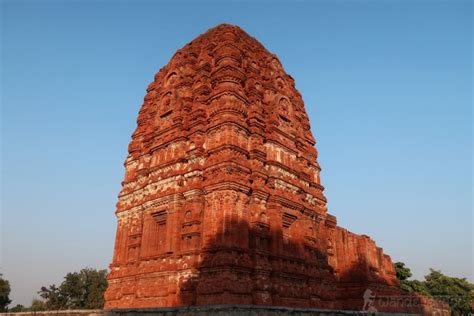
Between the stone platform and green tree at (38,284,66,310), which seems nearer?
the stone platform

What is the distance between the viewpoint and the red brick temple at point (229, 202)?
13.2m

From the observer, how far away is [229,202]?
13.3 m

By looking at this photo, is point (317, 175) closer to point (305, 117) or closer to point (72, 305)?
point (305, 117)

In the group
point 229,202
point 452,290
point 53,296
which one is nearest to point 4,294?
point 53,296

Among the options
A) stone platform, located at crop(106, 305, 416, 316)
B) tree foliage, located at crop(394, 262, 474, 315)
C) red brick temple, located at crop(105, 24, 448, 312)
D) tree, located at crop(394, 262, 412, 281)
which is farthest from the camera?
tree foliage, located at crop(394, 262, 474, 315)

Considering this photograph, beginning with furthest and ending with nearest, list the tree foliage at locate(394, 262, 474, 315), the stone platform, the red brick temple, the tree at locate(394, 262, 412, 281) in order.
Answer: the tree foliage at locate(394, 262, 474, 315) → the tree at locate(394, 262, 412, 281) → the red brick temple → the stone platform

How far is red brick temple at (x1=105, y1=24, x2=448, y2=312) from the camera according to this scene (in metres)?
13.2

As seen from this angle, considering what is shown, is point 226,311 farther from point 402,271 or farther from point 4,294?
point 4,294

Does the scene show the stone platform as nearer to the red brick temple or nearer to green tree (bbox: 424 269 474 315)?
the red brick temple

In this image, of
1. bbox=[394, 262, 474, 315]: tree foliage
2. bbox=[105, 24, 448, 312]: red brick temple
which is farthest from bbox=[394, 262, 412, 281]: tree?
bbox=[105, 24, 448, 312]: red brick temple

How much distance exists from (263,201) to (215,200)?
2.45 m

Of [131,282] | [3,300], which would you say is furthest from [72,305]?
[131,282]

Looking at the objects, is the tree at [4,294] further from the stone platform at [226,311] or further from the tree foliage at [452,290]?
the tree foliage at [452,290]

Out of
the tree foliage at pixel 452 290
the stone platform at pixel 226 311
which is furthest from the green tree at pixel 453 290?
the stone platform at pixel 226 311
